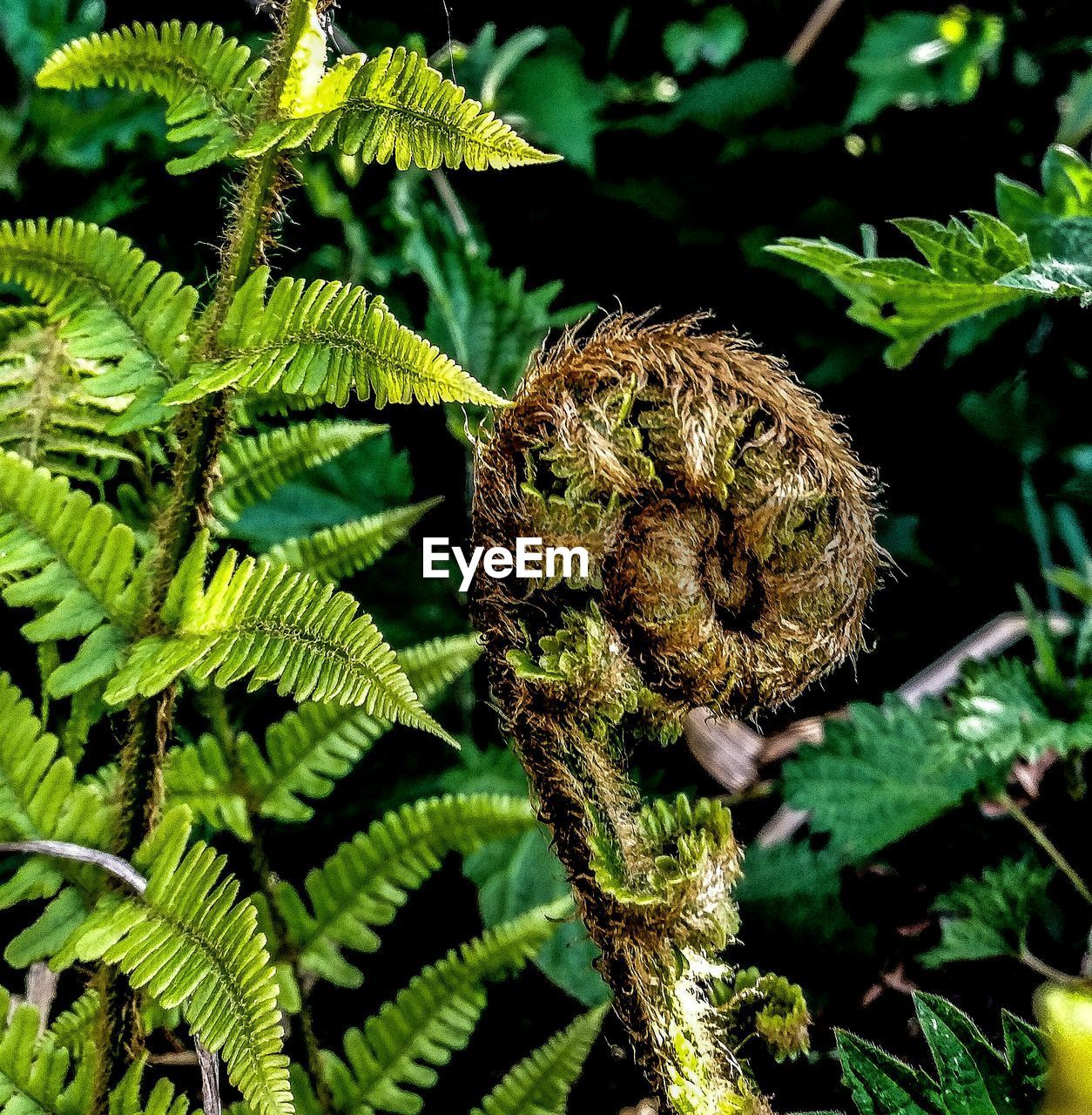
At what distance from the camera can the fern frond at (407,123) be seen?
0.64 meters

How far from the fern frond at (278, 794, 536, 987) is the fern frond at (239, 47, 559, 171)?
51cm

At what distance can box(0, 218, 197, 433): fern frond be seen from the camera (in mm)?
695

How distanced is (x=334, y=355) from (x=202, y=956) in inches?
15.0

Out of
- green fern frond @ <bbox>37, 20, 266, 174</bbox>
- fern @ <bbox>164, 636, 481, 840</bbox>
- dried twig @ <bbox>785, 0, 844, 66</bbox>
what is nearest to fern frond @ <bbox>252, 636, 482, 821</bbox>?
fern @ <bbox>164, 636, 481, 840</bbox>

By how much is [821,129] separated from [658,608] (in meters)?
1.07

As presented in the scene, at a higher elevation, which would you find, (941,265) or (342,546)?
(941,265)

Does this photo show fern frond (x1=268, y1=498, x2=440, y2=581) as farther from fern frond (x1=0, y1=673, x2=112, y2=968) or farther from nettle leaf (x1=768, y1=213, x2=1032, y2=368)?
nettle leaf (x1=768, y1=213, x2=1032, y2=368)

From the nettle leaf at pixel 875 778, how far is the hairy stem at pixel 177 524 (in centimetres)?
70

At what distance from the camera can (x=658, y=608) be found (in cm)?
72

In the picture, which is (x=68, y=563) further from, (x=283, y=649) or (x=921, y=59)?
(x=921, y=59)

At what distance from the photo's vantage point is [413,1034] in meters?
0.85

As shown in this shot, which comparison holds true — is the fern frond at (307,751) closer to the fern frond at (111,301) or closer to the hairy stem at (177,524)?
the hairy stem at (177,524)

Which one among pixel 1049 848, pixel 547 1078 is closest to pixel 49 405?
pixel 547 1078

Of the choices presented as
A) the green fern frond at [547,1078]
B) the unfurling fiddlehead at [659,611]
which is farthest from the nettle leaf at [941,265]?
the green fern frond at [547,1078]
